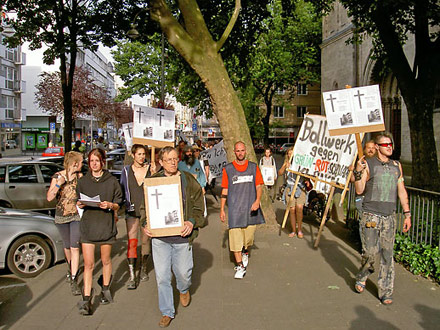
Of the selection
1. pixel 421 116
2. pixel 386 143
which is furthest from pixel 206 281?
pixel 421 116

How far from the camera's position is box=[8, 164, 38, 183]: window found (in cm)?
1146

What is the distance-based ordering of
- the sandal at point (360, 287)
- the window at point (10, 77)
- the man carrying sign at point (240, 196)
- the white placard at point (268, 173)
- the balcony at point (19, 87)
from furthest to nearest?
the balcony at point (19, 87) → the window at point (10, 77) → the white placard at point (268, 173) → the man carrying sign at point (240, 196) → the sandal at point (360, 287)

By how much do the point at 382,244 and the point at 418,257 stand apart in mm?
1404

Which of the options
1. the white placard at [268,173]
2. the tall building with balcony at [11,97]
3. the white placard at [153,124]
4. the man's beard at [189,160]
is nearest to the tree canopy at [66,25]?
the white placard at [268,173]

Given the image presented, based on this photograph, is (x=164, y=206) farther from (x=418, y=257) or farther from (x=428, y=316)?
(x=418, y=257)

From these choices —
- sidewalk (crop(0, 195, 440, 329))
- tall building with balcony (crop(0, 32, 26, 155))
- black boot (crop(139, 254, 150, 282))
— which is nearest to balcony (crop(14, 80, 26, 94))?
tall building with balcony (crop(0, 32, 26, 155))

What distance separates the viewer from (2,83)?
53188 mm

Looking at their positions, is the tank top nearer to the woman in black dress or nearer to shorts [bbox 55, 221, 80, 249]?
the woman in black dress

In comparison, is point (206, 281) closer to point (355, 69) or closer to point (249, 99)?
point (355, 69)

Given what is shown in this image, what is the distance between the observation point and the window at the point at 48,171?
1180 centimetres

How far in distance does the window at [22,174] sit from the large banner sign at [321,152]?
263 inches

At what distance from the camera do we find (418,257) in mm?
6438

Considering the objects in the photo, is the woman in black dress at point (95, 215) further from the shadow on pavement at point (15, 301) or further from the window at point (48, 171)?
the window at point (48, 171)

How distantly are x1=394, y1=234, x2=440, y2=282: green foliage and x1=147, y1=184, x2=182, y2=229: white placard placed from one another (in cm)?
353
